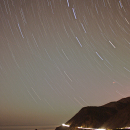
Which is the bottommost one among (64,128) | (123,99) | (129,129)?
(123,99)

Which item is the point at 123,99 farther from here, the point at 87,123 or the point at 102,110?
the point at 87,123

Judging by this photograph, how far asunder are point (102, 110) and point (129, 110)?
1279 centimetres

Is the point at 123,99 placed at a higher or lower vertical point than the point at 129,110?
lower

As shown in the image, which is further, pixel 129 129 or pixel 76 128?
pixel 76 128

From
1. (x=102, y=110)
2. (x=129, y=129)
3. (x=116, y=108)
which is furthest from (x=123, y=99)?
(x=129, y=129)

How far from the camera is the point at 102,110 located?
53656 millimetres

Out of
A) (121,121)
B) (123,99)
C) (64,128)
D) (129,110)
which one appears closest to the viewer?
(121,121)

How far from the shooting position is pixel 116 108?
57812 mm

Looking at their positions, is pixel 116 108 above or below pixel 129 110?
below

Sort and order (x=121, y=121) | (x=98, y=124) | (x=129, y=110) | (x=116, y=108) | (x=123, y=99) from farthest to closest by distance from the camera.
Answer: (x=123, y=99) < (x=116, y=108) < (x=98, y=124) < (x=129, y=110) < (x=121, y=121)

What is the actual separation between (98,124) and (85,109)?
10082 millimetres

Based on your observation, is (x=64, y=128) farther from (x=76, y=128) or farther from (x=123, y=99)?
(x=123, y=99)

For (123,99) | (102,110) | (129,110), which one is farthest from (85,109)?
(123,99)

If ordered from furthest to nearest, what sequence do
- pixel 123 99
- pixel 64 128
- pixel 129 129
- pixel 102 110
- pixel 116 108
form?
pixel 123 99 < pixel 116 108 < pixel 102 110 < pixel 64 128 < pixel 129 129
